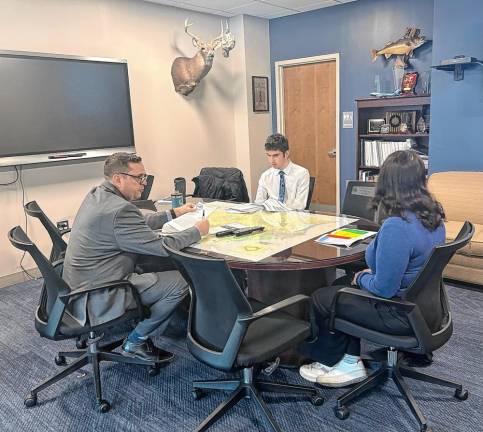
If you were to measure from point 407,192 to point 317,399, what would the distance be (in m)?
1.02

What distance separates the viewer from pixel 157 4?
185 inches

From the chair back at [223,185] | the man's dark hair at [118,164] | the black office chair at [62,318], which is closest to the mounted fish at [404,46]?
the chair back at [223,185]

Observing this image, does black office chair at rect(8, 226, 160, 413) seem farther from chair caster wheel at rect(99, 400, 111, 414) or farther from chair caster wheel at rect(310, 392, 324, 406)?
chair caster wheel at rect(310, 392, 324, 406)

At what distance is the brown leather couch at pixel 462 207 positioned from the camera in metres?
3.28

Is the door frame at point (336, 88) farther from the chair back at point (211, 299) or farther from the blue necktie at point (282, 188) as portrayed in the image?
the chair back at point (211, 299)

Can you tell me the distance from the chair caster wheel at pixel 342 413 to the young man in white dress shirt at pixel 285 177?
1.61 m

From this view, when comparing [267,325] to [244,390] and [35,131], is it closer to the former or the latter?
[244,390]

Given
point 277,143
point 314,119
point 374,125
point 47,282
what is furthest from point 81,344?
point 314,119

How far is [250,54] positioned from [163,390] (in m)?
4.43

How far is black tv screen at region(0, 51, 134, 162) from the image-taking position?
360 centimetres

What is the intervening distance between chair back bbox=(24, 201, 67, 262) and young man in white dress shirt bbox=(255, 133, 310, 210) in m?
1.45

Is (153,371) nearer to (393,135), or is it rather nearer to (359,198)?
(359,198)

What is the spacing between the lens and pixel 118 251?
2197 millimetres

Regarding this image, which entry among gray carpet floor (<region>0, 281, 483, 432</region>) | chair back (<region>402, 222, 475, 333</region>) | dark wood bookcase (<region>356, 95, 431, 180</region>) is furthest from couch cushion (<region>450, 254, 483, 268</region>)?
dark wood bookcase (<region>356, 95, 431, 180</region>)
